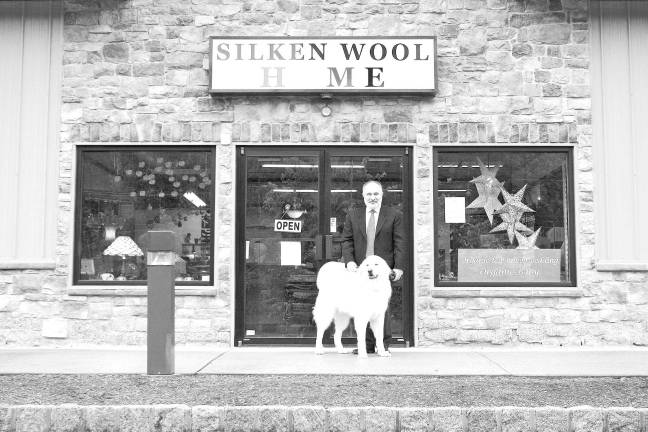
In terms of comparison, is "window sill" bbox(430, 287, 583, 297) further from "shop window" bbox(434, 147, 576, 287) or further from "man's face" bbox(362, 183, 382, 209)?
"man's face" bbox(362, 183, 382, 209)

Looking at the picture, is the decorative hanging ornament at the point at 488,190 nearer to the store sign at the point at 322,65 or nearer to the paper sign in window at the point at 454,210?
the paper sign in window at the point at 454,210

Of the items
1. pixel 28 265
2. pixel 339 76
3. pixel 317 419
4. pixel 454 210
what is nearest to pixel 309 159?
pixel 339 76

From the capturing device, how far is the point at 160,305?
19.6 ft

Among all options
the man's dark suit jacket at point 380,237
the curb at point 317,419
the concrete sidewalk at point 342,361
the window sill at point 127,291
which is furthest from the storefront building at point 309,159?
the curb at point 317,419

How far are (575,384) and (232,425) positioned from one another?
303cm

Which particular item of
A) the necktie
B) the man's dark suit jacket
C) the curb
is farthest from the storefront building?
the curb

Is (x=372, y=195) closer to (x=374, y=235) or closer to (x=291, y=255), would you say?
(x=374, y=235)

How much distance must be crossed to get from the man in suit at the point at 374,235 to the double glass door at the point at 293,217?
2.15ft

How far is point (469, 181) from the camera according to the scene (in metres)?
8.19

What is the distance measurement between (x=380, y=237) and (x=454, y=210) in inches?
52.7

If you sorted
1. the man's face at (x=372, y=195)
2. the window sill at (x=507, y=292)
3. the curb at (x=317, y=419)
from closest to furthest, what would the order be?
the curb at (x=317, y=419), the man's face at (x=372, y=195), the window sill at (x=507, y=292)

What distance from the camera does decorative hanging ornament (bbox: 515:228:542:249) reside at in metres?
8.13

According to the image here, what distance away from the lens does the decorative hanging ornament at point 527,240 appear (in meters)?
8.13

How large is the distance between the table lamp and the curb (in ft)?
12.1
